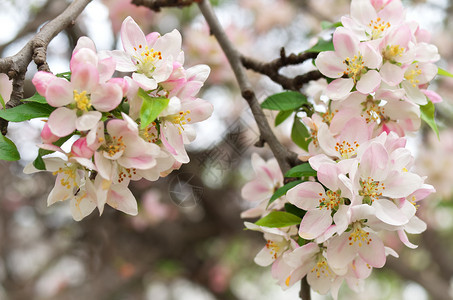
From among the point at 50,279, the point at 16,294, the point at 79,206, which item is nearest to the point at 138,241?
the point at 16,294

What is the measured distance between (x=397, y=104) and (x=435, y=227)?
2706mm

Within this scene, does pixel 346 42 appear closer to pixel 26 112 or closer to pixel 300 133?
pixel 300 133

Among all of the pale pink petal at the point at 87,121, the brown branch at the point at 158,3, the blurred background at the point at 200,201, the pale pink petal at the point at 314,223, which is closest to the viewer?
the pale pink petal at the point at 87,121

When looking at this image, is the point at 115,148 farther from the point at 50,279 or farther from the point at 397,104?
the point at 50,279

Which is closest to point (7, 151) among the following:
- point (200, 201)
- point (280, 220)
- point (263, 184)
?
point (280, 220)

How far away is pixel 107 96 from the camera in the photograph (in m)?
0.59

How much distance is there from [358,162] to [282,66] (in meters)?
0.42

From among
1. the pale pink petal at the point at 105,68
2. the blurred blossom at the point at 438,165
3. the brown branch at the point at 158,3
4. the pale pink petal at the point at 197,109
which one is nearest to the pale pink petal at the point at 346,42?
the pale pink petal at the point at 197,109

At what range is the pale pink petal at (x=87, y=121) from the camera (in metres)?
0.57

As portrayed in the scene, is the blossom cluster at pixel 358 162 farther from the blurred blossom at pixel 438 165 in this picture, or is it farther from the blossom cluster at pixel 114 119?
the blurred blossom at pixel 438 165

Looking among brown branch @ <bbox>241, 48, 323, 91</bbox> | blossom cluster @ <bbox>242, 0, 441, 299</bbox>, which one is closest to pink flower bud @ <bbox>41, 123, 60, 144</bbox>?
blossom cluster @ <bbox>242, 0, 441, 299</bbox>

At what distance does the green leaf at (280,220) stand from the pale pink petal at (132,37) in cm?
32

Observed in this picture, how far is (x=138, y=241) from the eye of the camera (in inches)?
128

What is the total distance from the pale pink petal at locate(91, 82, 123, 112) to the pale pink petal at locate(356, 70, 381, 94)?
0.39m
